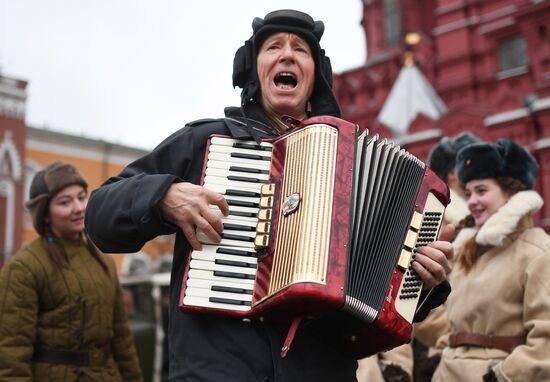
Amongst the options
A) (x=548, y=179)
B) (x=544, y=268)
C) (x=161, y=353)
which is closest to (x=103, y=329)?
(x=544, y=268)

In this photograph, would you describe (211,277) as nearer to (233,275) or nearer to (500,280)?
(233,275)

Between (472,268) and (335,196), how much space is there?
1.85 meters

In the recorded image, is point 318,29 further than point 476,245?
No

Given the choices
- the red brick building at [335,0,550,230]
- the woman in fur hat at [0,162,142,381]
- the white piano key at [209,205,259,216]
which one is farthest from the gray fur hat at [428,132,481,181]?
A: the red brick building at [335,0,550,230]

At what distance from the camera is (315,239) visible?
1869 mm

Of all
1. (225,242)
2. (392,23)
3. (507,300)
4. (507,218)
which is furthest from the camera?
(392,23)

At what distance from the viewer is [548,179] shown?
13.6m

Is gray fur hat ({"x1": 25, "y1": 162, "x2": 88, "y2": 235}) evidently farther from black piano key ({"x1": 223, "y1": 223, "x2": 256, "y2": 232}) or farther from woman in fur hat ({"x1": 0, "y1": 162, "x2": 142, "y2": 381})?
black piano key ({"x1": 223, "y1": 223, "x2": 256, "y2": 232})

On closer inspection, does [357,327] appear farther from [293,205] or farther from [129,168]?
[129,168]

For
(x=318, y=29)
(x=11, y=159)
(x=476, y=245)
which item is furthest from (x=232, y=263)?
(x=11, y=159)

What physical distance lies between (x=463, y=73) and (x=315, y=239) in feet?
53.0

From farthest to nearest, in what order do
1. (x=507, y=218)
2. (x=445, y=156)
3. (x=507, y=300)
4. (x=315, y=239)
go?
(x=445, y=156), (x=507, y=218), (x=507, y=300), (x=315, y=239)

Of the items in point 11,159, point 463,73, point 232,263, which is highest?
point 463,73

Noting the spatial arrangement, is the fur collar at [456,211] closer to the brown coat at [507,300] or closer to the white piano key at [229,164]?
the brown coat at [507,300]
